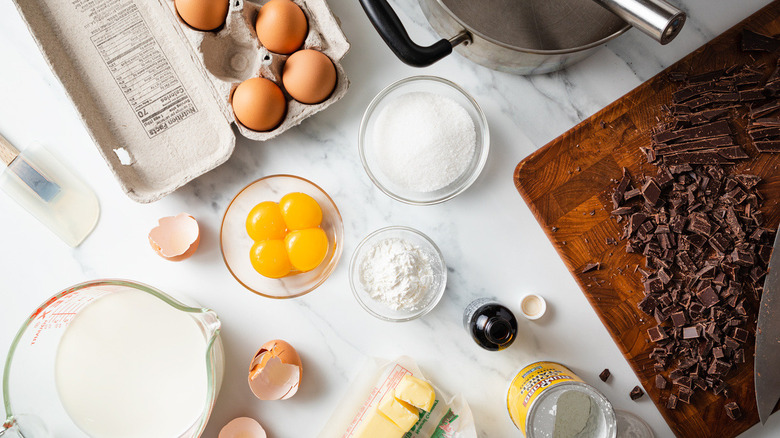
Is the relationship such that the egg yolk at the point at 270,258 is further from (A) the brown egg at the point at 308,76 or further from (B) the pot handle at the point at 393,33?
(B) the pot handle at the point at 393,33

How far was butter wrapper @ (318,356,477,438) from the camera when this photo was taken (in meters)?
1.34

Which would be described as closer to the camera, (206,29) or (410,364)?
(206,29)

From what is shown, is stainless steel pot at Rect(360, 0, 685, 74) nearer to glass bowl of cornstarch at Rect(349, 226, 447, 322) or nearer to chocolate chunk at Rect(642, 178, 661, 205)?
chocolate chunk at Rect(642, 178, 661, 205)

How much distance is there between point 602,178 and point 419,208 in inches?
19.8

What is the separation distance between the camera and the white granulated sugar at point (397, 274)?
129 cm

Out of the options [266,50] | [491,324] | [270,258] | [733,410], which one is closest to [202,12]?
[266,50]

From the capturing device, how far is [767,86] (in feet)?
4.27

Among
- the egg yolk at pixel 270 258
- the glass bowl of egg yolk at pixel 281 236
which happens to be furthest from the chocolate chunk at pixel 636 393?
the egg yolk at pixel 270 258

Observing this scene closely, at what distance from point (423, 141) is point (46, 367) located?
1.06 metres

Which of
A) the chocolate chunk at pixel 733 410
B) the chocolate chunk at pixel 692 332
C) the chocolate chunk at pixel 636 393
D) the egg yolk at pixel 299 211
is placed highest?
the egg yolk at pixel 299 211

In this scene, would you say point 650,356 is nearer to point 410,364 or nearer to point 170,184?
point 410,364

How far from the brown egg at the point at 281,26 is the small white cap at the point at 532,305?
93 centimetres

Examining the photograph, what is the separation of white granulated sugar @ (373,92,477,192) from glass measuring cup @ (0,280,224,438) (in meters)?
0.63

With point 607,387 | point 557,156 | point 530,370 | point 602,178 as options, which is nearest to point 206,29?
point 557,156
